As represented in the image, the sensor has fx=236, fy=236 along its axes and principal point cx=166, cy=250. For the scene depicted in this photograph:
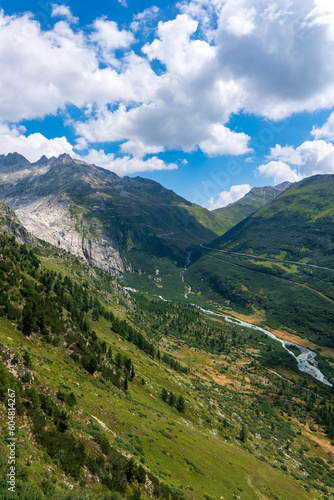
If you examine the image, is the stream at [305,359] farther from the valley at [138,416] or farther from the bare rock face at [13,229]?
the bare rock face at [13,229]

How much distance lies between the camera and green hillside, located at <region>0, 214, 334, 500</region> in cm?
2041

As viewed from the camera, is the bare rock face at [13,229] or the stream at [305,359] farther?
the bare rock face at [13,229]

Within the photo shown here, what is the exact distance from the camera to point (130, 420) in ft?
119

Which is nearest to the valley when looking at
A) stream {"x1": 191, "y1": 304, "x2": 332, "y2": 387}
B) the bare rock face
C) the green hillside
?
the green hillside

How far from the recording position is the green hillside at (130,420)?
66.9ft

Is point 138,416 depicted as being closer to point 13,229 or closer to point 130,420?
point 130,420

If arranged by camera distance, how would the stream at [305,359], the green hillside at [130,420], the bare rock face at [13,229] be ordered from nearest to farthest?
1. the green hillside at [130,420]
2. the stream at [305,359]
3. the bare rock face at [13,229]

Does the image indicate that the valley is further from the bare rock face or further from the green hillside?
the bare rock face

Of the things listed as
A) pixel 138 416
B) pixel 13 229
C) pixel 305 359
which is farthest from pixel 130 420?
pixel 13 229

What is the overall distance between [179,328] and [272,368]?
201 ft

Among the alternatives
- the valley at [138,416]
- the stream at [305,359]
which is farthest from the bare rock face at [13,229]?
the stream at [305,359]

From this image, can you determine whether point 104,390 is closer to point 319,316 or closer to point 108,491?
point 108,491

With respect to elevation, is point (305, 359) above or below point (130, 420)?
below

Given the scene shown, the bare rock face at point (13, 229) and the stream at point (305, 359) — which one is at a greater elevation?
the bare rock face at point (13, 229)
